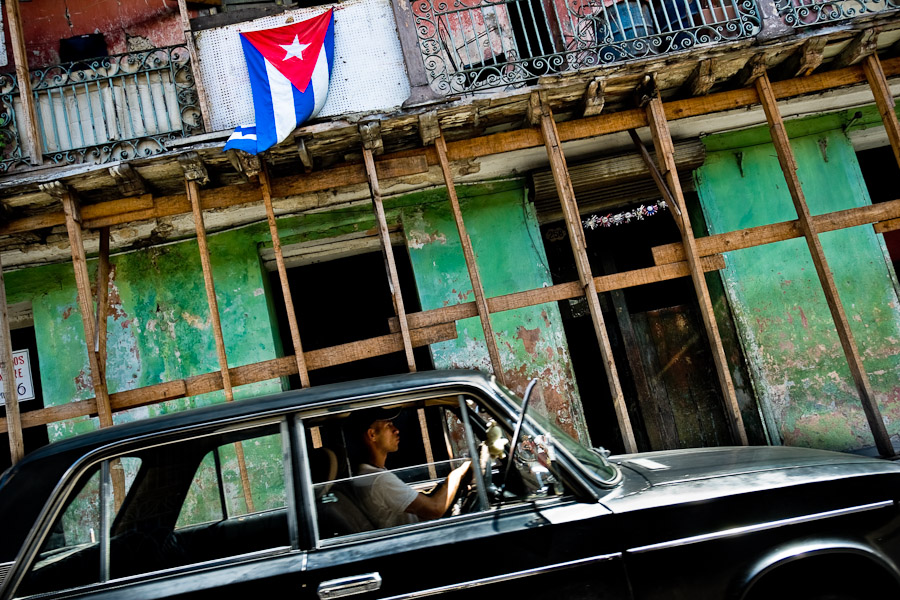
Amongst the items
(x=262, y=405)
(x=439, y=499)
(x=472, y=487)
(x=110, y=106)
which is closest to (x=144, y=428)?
(x=262, y=405)

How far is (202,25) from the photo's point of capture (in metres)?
6.88

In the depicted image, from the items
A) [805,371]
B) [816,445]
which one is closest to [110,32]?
[805,371]

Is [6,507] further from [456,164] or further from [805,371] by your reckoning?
[805,371]

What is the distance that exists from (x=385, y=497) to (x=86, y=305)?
4.20 meters

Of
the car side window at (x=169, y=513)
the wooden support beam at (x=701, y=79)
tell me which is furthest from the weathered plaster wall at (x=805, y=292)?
the car side window at (x=169, y=513)

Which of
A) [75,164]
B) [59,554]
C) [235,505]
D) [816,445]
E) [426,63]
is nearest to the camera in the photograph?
[59,554]

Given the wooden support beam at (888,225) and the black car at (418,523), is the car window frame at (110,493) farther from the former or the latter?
the wooden support beam at (888,225)

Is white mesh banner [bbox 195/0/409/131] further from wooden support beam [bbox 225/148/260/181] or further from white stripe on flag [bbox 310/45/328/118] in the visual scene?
wooden support beam [bbox 225/148/260/181]

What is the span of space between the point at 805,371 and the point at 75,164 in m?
8.35

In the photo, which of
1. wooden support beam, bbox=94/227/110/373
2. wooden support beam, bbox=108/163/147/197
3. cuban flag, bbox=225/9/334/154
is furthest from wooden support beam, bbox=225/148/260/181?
wooden support beam, bbox=94/227/110/373

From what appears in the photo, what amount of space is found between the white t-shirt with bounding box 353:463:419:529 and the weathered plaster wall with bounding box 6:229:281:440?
4.80 metres

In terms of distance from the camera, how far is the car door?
7.32 ft

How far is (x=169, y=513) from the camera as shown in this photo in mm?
2459

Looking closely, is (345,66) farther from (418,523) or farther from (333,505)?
(418,523)
